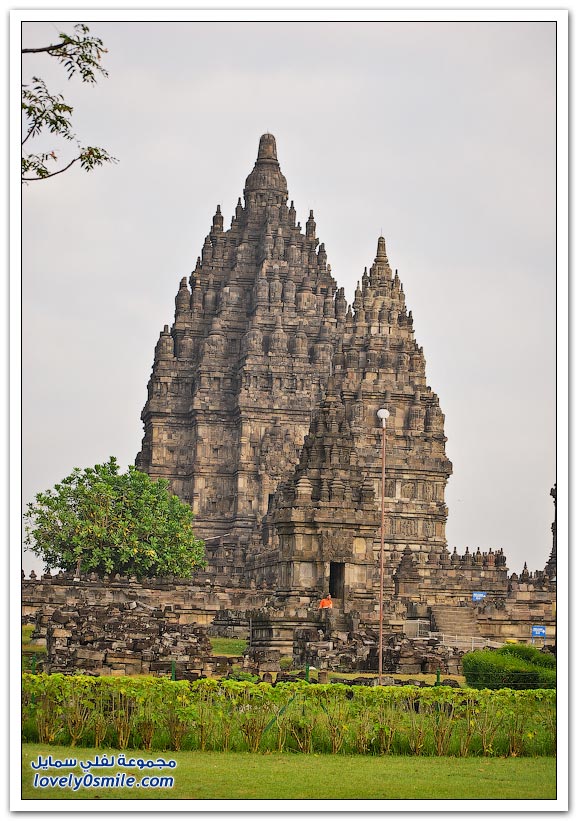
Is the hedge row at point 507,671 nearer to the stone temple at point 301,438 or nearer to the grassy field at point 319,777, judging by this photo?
the stone temple at point 301,438

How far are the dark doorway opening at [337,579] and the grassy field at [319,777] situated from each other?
2500 centimetres

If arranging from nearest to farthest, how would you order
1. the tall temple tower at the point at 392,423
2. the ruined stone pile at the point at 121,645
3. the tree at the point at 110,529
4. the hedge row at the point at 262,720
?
the hedge row at the point at 262,720, the ruined stone pile at the point at 121,645, the tree at the point at 110,529, the tall temple tower at the point at 392,423

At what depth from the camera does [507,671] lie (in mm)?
37719

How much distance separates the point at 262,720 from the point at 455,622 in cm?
2681

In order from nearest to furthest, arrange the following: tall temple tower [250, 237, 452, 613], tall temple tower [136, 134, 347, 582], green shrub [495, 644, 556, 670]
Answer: green shrub [495, 644, 556, 670]
tall temple tower [250, 237, 452, 613]
tall temple tower [136, 134, 347, 582]

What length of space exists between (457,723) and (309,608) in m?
21.2

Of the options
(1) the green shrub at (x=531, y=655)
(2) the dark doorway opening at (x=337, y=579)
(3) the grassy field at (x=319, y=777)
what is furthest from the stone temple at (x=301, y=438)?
(3) the grassy field at (x=319, y=777)

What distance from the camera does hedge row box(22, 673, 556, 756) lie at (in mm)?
26281

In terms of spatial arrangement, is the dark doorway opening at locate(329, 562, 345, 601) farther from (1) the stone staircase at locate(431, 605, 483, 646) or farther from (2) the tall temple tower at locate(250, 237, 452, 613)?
(2) the tall temple tower at locate(250, 237, 452, 613)

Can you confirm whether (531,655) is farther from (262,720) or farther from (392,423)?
(392,423)

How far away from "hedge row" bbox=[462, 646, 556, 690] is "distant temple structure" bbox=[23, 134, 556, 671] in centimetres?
342

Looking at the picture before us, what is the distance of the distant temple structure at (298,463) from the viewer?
5131cm

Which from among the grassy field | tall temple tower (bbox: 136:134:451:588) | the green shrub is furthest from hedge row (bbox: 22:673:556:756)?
tall temple tower (bbox: 136:134:451:588)

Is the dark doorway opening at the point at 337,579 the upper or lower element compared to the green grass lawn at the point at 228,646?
upper
